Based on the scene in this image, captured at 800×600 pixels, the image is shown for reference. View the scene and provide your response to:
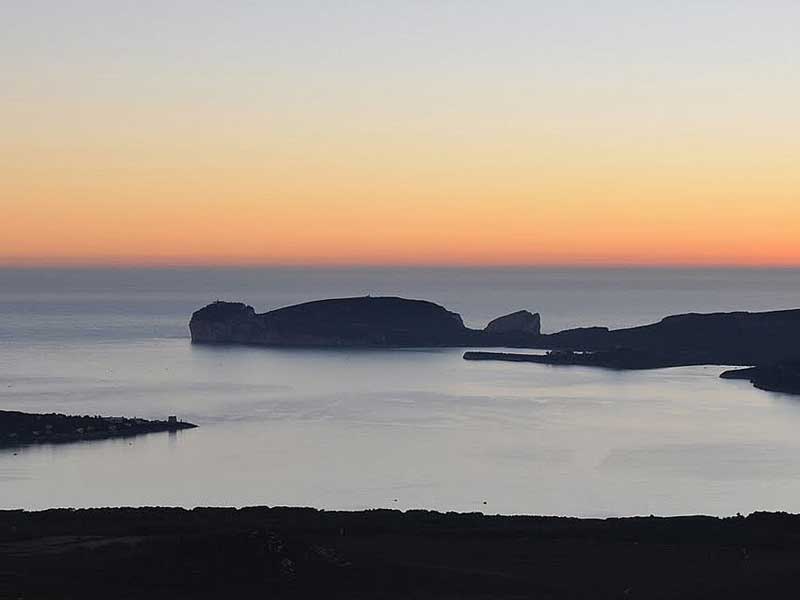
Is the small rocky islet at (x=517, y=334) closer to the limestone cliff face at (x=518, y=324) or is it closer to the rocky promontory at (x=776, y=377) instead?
the limestone cliff face at (x=518, y=324)

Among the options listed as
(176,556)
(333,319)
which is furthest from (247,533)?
(333,319)

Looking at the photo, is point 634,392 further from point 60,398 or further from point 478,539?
point 478,539

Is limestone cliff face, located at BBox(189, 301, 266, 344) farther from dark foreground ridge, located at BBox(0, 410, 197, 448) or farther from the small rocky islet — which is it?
dark foreground ridge, located at BBox(0, 410, 197, 448)

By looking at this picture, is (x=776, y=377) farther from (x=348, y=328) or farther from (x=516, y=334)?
(x=348, y=328)

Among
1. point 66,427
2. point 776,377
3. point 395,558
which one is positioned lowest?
point 395,558

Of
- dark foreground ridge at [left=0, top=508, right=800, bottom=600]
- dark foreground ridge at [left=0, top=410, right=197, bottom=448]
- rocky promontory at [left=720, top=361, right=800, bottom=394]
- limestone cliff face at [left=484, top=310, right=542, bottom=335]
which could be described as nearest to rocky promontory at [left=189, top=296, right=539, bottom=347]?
limestone cliff face at [left=484, top=310, right=542, bottom=335]

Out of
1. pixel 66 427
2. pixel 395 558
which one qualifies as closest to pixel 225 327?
pixel 66 427

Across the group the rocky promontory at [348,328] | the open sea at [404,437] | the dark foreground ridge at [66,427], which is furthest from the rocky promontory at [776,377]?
the dark foreground ridge at [66,427]
